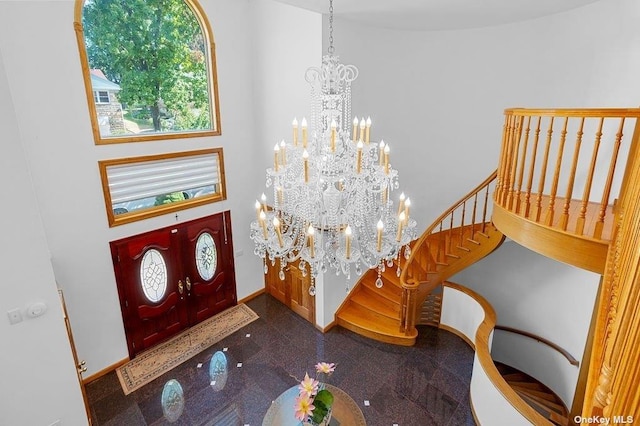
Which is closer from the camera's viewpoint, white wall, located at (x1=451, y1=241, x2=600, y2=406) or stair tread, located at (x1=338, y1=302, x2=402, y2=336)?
white wall, located at (x1=451, y1=241, x2=600, y2=406)

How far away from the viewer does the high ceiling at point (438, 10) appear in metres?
3.75

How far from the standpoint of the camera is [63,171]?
3764 mm

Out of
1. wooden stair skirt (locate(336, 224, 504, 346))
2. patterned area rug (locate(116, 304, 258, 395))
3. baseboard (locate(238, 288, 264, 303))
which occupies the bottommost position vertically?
patterned area rug (locate(116, 304, 258, 395))

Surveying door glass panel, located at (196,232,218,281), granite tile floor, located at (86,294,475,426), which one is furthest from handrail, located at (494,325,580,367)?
door glass panel, located at (196,232,218,281)

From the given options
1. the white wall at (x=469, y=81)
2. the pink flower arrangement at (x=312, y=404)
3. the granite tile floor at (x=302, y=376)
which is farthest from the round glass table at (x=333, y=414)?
the white wall at (x=469, y=81)

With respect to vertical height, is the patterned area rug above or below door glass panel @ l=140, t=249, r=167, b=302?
below

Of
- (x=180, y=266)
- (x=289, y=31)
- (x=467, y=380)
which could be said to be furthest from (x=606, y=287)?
(x=180, y=266)

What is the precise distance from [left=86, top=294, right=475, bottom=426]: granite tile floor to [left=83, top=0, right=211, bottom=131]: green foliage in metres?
3.47

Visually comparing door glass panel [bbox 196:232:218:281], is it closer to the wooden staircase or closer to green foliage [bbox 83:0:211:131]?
green foliage [bbox 83:0:211:131]

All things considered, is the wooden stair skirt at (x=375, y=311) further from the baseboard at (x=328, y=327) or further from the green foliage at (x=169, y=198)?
the green foliage at (x=169, y=198)

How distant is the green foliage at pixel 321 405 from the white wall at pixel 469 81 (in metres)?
3.63

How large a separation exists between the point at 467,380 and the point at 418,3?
4819 mm

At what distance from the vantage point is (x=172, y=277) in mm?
4965

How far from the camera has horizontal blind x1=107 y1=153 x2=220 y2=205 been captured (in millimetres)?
4247
